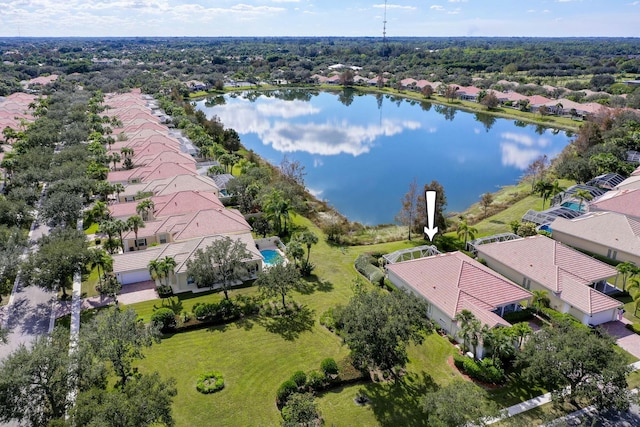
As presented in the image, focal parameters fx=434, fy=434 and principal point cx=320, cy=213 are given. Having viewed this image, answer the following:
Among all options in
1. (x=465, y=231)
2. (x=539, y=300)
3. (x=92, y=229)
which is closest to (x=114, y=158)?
(x=92, y=229)

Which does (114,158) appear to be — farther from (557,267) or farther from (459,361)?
(557,267)

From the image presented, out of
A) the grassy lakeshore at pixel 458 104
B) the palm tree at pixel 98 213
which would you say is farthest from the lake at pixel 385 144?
the palm tree at pixel 98 213

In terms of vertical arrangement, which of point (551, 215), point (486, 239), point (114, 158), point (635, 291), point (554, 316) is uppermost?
point (114, 158)

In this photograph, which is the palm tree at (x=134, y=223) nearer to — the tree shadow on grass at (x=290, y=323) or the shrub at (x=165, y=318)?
the shrub at (x=165, y=318)

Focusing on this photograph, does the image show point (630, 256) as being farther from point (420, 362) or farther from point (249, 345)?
point (249, 345)

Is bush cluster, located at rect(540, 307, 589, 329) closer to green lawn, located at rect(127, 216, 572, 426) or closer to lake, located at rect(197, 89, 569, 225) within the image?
green lawn, located at rect(127, 216, 572, 426)
